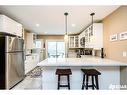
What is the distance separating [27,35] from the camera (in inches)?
341

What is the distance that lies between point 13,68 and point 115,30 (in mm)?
3219

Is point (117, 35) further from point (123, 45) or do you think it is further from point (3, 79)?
point (3, 79)

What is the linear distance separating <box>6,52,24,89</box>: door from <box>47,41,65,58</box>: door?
602 centimetres

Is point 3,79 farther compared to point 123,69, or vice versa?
point 3,79

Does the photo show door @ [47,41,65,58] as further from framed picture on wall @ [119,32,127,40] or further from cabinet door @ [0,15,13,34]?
framed picture on wall @ [119,32,127,40]

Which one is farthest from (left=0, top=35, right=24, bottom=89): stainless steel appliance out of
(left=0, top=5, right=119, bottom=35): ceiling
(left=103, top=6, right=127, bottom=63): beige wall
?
(left=103, top=6, right=127, bottom=63): beige wall

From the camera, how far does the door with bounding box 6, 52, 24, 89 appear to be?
13.5 feet

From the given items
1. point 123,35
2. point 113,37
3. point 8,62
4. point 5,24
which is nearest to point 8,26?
point 5,24

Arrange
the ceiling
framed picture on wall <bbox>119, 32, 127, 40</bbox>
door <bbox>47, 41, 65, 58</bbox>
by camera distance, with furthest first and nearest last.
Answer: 1. door <bbox>47, 41, 65, 58</bbox>
2. the ceiling
3. framed picture on wall <bbox>119, 32, 127, 40</bbox>

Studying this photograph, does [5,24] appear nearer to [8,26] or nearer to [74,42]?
[8,26]

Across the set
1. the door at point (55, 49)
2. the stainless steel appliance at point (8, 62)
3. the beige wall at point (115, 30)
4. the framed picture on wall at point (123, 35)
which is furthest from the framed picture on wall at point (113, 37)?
the door at point (55, 49)

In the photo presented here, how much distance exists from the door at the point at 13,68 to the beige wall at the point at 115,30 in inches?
118
